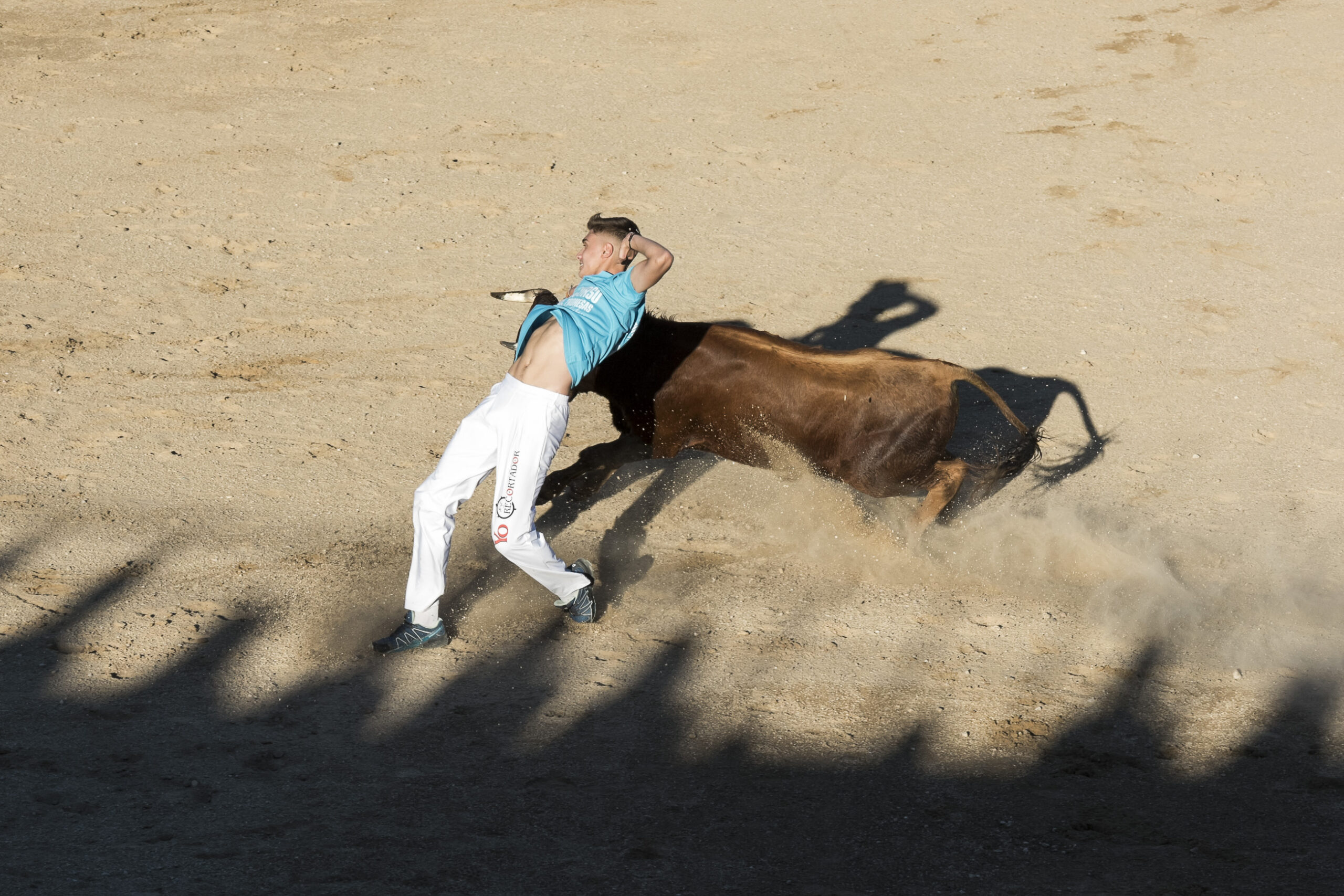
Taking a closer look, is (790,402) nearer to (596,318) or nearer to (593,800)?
(596,318)

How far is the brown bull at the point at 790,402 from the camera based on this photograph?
582cm

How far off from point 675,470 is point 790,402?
143cm

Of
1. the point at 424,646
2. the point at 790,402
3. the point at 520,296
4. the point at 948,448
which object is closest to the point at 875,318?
the point at 948,448

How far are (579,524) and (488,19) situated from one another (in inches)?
339

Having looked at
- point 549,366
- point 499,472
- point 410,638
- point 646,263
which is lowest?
point 410,638

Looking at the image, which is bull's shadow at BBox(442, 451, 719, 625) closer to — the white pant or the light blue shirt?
the white pant

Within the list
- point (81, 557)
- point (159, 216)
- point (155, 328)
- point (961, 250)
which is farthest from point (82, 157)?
point (961, 250)

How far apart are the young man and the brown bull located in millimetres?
Result: 649

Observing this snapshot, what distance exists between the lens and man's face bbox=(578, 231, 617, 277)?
5.14 metres

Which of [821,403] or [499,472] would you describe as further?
[821,403]

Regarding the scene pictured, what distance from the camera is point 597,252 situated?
5156 millimetres

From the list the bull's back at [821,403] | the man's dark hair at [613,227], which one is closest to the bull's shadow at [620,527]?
the bull's back at [821,403]

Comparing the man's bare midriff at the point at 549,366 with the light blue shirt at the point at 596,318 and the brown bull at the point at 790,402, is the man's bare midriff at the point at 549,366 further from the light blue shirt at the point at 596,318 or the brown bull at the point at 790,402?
the brown bull at the point at 790,402

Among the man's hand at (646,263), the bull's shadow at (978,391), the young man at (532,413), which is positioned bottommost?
the bull's shadow at (978,391)
